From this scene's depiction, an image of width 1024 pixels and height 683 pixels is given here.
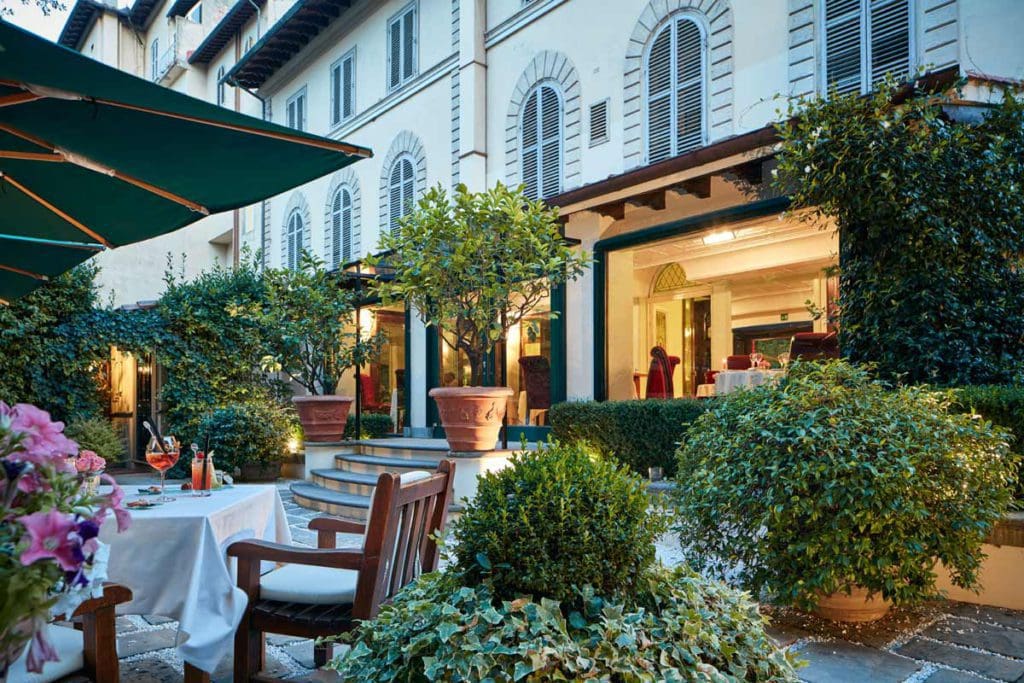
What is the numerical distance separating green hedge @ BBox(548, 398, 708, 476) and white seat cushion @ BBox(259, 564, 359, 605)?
3610 mm

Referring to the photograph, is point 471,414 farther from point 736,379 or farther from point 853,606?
point 853,606

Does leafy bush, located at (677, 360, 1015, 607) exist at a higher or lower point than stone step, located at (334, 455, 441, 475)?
higher

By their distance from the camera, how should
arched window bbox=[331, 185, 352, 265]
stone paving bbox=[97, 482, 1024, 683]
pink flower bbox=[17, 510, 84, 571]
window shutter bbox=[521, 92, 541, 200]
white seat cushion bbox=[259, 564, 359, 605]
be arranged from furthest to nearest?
arched window bbox=[331, 185, 352, 265] < window shutter bbox=[521, 92, 541, 200] < stone paving bbox=[97, 482, 1024, 683] < white seat cushion bbox=[259, 564, 359, 605] < pink flower bbox=[17, 510, 84, 571]

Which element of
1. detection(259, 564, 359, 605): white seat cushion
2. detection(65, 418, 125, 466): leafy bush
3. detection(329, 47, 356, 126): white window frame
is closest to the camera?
detection(259, 564, 359, 605): white seat cushion

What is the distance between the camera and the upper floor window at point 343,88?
13.9m

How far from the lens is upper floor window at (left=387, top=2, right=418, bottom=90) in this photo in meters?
12.5

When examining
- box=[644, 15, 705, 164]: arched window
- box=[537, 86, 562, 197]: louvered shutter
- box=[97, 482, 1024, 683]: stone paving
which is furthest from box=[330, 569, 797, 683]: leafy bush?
box=[537, 86, 562, 197]: louvered shutter

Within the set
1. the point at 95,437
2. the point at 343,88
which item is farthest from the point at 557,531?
the point at 343,88

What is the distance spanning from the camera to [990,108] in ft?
18.5

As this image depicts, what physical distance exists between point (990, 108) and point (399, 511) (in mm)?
5692

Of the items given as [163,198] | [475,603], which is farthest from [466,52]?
[475,603]

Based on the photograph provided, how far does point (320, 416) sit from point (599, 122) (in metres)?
5.23

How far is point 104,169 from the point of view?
2801 mm

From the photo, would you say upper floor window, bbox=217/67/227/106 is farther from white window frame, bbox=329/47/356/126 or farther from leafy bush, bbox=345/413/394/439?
leafy bush, bbox=345/413/394/439
